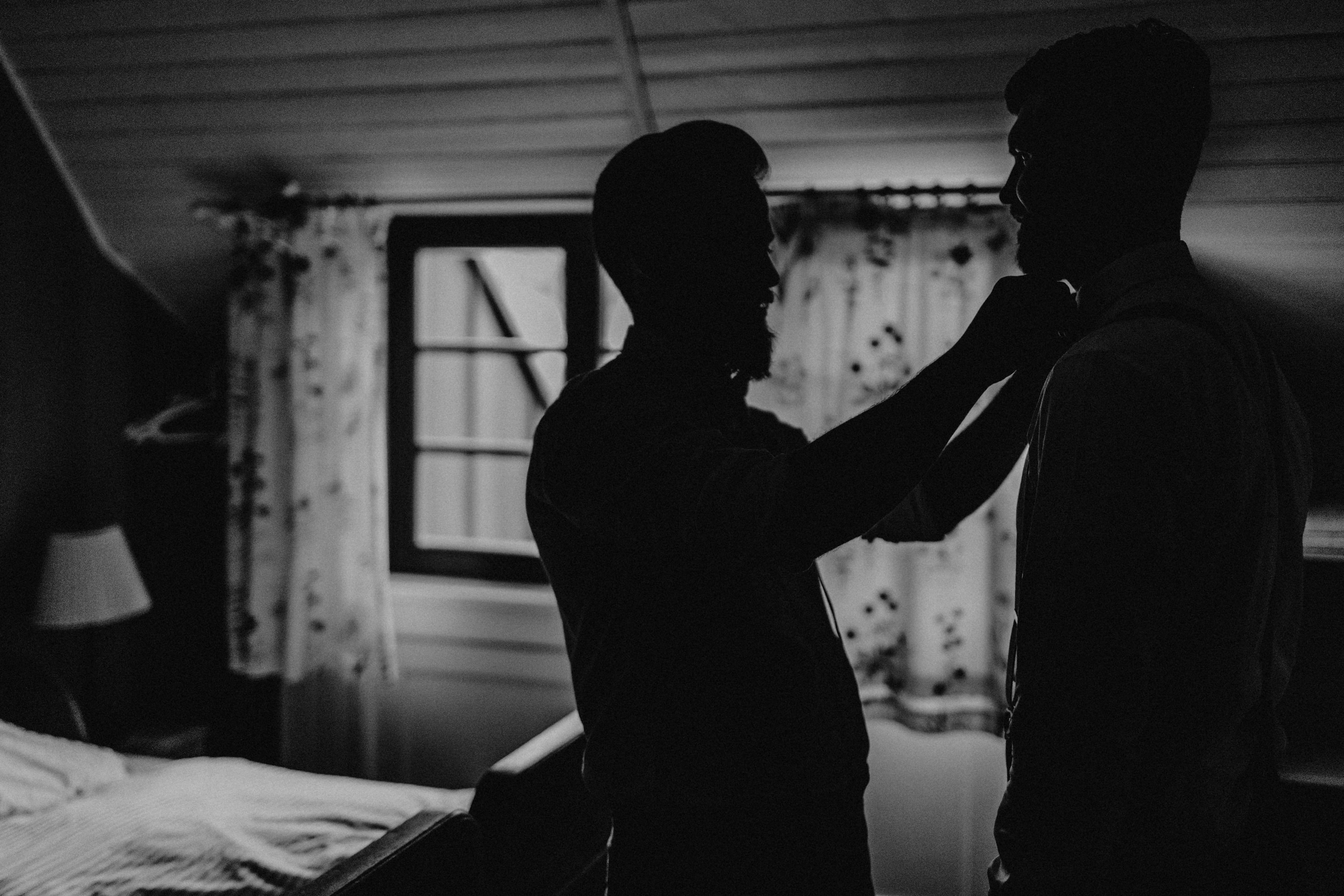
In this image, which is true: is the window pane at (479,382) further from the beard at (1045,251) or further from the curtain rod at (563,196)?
the beard at (1045,251)

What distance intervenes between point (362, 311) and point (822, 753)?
2535 mm

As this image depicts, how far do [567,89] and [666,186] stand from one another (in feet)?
5.42

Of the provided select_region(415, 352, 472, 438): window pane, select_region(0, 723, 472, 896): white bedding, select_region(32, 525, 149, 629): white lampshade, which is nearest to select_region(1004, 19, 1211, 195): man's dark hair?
select_region(0, 723, 472, 896): white bedding

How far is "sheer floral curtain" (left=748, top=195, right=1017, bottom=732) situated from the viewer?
8.81 feet

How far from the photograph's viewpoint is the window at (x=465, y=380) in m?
3.21

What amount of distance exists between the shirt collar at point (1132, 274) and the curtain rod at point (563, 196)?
5.47ft

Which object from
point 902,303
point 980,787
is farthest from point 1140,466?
point 980,787

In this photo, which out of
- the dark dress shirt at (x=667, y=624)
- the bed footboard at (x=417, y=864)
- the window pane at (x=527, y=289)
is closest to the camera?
the dark dress shirt at (x=667, y=624)

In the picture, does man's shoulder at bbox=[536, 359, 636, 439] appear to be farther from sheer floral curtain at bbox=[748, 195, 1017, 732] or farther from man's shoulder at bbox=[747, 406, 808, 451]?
sheer floral curtain at bbox=[748, 195, 1017, 732]

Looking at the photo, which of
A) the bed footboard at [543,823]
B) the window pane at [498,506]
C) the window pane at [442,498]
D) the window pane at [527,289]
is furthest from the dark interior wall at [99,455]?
the bed footboard at [543,823]

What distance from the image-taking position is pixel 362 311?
3188 millimetres

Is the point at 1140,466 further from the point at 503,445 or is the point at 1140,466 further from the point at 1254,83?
the point at 503,445

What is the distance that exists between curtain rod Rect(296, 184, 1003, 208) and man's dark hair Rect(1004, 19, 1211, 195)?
5.41 ft

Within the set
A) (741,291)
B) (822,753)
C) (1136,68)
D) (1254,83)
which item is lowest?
(822,753)
